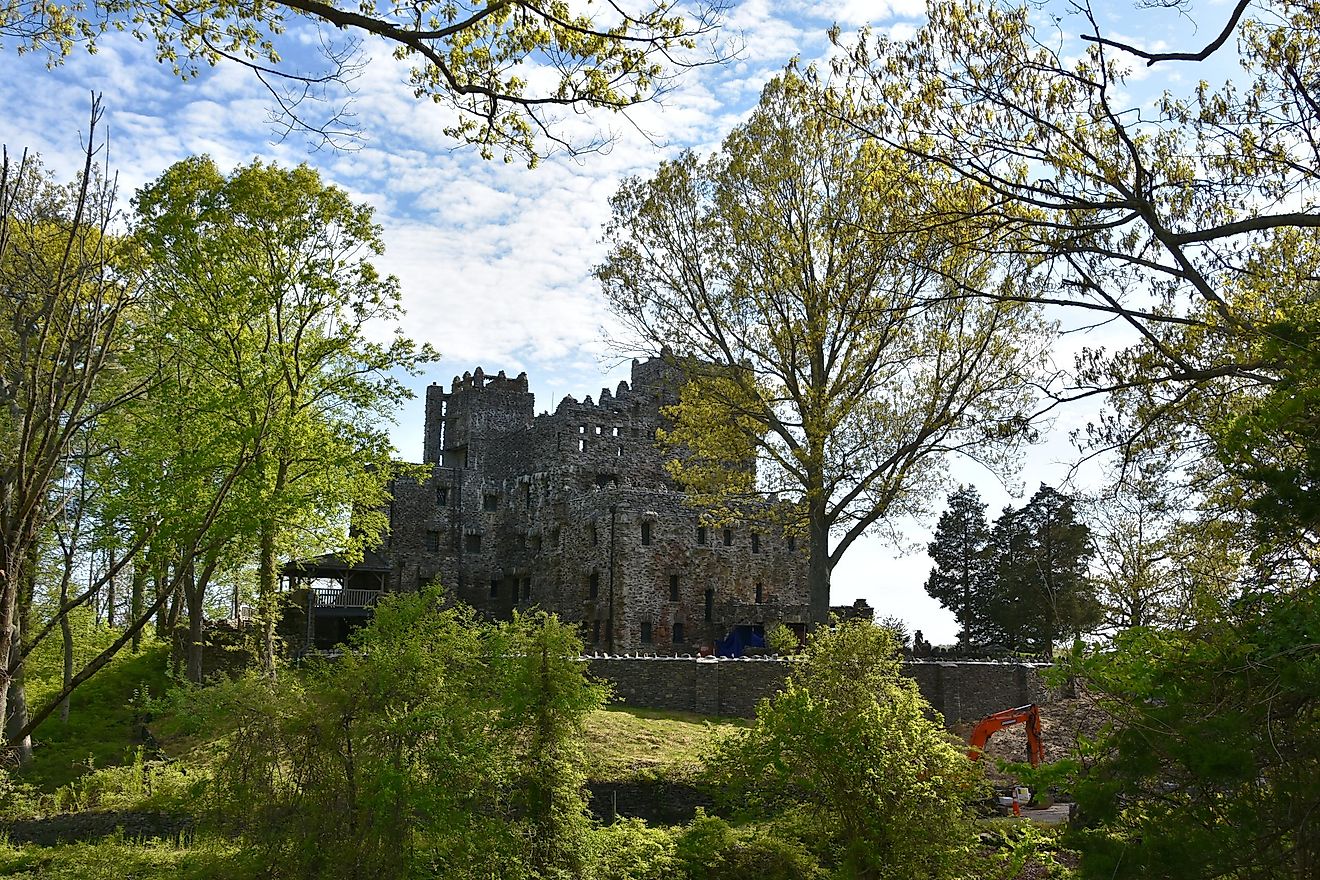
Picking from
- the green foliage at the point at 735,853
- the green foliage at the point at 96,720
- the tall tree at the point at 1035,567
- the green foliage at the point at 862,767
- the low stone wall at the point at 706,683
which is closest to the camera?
the green foliage at the point at 862,767

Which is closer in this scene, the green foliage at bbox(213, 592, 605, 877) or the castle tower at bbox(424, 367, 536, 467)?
the green foliage at bbox(213, 592, 605, 877)

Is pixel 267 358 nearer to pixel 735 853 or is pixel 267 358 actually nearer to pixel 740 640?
pixel 735 853

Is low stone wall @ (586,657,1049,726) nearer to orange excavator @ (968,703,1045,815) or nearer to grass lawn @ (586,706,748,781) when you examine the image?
grass lawn @ (586,706,748,781)

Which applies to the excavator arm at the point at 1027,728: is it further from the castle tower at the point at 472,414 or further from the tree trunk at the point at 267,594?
the castle tower at the point at 472,414

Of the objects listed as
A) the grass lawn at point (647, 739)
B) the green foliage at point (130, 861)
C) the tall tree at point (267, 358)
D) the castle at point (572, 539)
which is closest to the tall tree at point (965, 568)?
the castle at point (572, 539)

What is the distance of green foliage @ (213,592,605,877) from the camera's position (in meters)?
10.8

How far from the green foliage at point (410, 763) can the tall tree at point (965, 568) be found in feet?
104

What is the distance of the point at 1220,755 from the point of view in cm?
639

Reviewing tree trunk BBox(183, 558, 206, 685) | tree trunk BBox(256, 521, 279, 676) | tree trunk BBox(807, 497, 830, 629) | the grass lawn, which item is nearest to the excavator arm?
tree trunk BBox(807, 497, 830, 629)

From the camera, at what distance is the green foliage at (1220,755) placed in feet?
20.5

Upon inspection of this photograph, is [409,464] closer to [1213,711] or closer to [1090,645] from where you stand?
[1090,645]

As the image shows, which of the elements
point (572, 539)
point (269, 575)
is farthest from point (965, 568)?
point (269, 575)

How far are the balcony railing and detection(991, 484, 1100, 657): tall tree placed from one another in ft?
76.4

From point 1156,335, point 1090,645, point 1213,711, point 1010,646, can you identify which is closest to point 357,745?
point 1090,645
